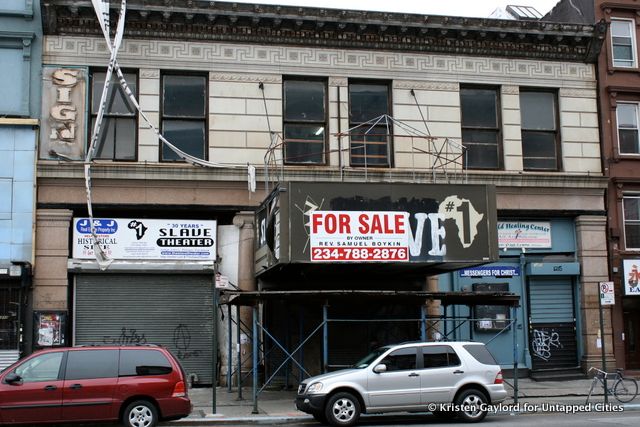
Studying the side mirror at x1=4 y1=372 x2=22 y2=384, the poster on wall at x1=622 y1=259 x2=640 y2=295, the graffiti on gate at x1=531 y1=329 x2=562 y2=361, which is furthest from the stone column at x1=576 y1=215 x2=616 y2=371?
the side mirror at x1=4 y1=372 x2=22 y2=384

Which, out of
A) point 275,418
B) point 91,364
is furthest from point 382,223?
point 91,364

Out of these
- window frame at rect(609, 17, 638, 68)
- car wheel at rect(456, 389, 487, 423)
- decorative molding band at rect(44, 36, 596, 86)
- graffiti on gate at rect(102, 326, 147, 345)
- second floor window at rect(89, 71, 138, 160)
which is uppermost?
window frame at rect(609, 17, 638, 68)

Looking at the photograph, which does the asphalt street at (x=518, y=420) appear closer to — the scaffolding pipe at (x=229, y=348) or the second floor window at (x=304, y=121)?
the scaffolding pipe at (x=229, y=348)

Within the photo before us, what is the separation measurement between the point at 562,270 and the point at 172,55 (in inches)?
531

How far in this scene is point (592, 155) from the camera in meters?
24.9

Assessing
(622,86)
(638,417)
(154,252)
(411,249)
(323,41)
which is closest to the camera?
(638,417)

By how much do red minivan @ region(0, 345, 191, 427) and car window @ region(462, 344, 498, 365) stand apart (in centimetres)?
597

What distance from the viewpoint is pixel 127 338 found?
2153 cm

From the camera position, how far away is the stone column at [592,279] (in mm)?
23938

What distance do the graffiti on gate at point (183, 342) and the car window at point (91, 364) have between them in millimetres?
7221

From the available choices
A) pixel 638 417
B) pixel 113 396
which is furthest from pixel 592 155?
pixel 113 396

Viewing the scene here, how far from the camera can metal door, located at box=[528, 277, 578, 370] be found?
78.5 feet

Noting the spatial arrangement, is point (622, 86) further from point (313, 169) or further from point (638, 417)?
point (638, 417)

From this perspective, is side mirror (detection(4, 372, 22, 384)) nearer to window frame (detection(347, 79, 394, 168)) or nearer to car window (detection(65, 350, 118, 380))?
car window (detection(65, 350, 118, 380))
